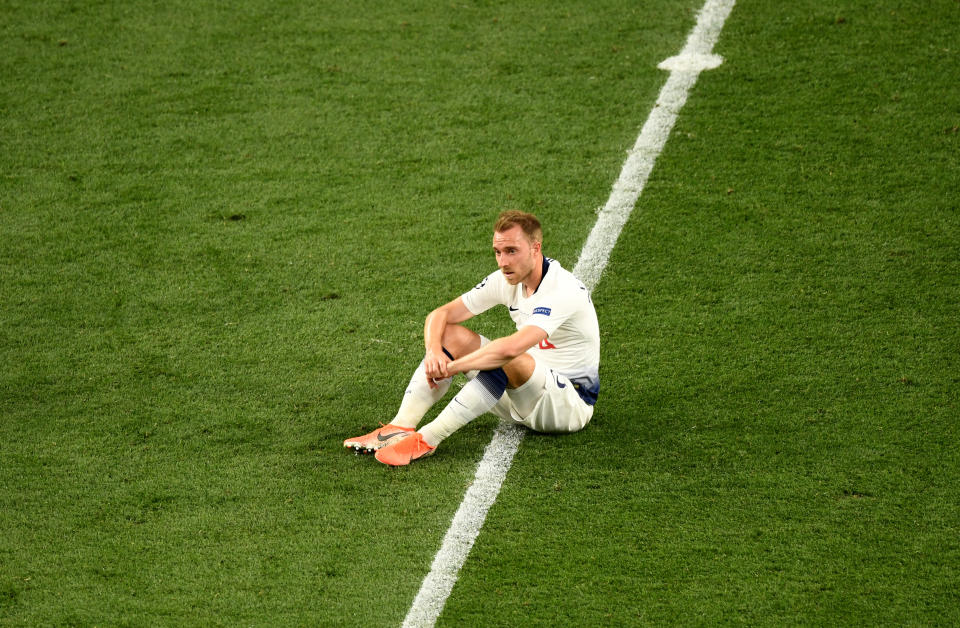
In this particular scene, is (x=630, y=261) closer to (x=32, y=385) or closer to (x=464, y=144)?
(x=464, y=144)

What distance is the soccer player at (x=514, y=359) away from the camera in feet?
15.4

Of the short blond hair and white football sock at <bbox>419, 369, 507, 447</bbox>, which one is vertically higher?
the short blond hair

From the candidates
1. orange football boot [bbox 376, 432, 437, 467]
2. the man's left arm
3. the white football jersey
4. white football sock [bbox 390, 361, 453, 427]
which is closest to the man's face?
the white football jersey

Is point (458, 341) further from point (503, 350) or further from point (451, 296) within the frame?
point (451, 296)

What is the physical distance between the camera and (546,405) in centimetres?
495

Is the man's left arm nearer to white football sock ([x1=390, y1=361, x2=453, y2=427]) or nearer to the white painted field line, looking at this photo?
white football sock ([x1=390, y1=361, x2=453, y2=427])

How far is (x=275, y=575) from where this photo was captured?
436 cm

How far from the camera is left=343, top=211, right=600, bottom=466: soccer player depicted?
15.4ft

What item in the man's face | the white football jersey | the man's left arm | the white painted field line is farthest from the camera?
the white football jersey

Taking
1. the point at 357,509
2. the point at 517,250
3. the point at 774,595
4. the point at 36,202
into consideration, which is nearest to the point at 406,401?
the point at 357,509

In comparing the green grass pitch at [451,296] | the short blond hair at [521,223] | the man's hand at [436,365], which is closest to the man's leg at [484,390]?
the man's hand at [436,365]

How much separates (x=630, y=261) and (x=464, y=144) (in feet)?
5.51

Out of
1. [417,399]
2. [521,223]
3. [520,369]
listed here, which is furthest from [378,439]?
[521,223]

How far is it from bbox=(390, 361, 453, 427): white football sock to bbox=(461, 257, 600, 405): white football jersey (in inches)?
15.4
